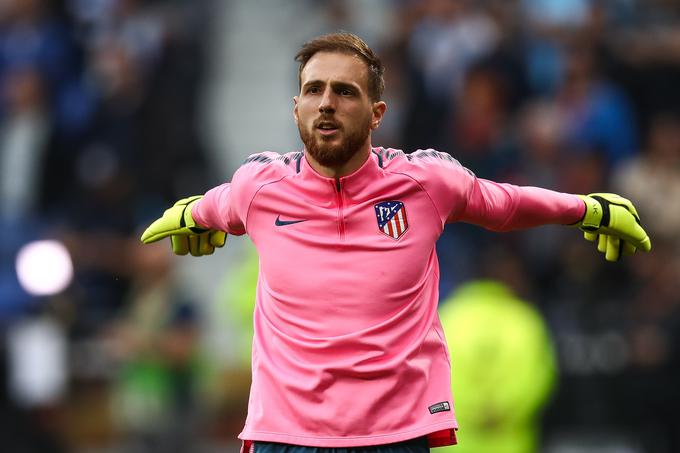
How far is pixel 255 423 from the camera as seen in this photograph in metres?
5.03

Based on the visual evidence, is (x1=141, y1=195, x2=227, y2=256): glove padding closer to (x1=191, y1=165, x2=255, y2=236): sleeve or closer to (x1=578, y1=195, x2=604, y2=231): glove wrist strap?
(x1=191, y1=165, x2=255, y2=236): sleeve

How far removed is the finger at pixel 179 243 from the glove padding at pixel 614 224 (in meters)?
1.55

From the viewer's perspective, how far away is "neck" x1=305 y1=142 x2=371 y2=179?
5.10 m

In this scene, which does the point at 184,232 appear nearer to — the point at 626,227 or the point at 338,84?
the point at 338,84

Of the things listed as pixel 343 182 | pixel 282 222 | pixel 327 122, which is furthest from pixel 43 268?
pixel 327 122

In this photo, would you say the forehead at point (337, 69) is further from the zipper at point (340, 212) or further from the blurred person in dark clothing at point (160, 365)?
the blurred person in dark clothing at point (160, 365)

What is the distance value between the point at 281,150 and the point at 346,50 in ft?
29.5

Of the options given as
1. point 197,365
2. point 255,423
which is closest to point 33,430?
point 197,365

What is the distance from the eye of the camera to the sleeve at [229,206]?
5223 mm

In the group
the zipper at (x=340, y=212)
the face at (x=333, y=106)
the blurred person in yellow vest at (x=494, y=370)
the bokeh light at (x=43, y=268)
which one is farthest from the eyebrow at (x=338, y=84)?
the bokeh light at (x=43, y=268)

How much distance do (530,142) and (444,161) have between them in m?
7.06

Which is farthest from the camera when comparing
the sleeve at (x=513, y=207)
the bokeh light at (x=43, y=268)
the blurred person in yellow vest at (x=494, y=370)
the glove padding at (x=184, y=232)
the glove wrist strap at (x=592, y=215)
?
the bokeh light at (x=43, y=268)

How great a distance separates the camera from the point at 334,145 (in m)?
5.02

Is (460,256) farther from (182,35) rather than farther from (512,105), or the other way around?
(182,35)
